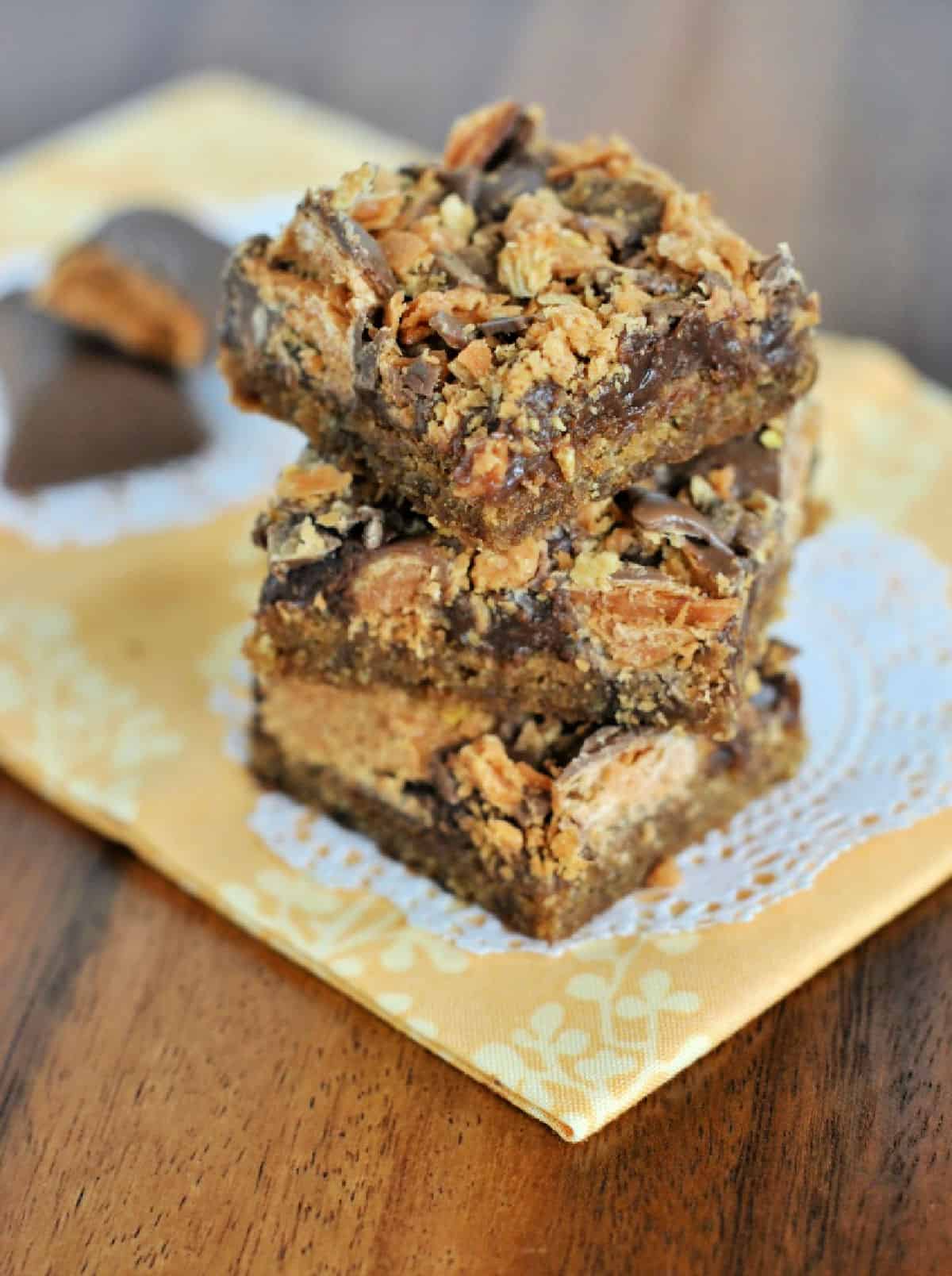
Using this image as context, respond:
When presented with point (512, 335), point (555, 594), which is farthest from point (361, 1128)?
point (512, 335)

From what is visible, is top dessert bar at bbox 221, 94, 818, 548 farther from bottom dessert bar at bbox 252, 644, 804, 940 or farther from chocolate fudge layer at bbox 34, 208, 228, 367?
chocolate fudge layer at bbox 34, 208, 228, 367

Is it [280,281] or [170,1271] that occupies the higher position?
[280,281]

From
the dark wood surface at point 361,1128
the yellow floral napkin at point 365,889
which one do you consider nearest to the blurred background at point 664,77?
the yellow floral napkin at point 365,889

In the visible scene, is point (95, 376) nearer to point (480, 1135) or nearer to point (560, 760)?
point (560, 760)

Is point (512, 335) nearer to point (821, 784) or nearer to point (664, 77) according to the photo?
point (821, 784)

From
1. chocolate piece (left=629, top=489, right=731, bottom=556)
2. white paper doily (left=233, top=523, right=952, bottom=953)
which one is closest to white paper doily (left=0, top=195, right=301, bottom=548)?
white paper doily (left=233, top=523, right=952, bottom=953)

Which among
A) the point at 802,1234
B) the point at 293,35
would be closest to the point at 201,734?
the point at 802,1234
